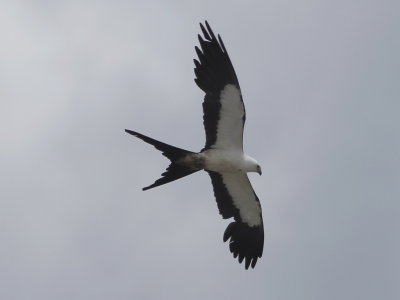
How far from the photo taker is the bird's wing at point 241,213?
22250 millimetres

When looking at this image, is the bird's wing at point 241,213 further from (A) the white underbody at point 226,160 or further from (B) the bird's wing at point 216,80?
(B) the bird's wing at point 216,80

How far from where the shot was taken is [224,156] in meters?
21.5

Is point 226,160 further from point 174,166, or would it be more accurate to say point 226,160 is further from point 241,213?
point 241,213

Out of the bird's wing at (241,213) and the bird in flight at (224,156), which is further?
the bird's wing at (241,213)

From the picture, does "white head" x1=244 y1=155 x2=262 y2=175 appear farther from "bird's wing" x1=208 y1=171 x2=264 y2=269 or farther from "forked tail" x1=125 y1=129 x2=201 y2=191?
"forked tail" x1=125 y1=129 x2=201 y2=191

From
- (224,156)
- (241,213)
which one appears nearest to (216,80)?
(224,156)

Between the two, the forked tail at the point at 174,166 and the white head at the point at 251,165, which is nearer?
the forked tail at the point at 174,166

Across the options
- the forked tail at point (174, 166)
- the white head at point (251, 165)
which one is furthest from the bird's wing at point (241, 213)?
the forked tail at point (174, 166)

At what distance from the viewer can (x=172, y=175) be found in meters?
21.2

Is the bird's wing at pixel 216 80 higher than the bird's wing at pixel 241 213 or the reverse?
higher

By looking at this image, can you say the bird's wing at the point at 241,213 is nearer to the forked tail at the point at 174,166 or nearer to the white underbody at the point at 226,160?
the white underbody at the point at 226,160

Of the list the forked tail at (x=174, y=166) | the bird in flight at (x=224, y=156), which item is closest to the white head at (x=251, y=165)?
the bird in flight at (x=224, y=156)

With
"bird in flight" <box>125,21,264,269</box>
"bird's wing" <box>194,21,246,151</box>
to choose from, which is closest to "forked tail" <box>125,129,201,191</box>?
"bird in flight" <box>125,21,264,269</box>

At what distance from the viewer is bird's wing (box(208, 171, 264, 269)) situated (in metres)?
22.2
